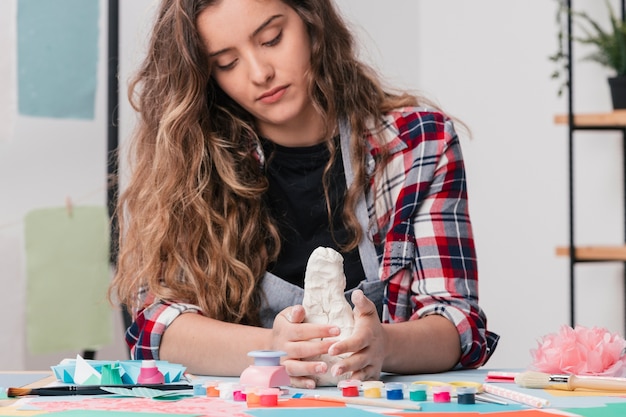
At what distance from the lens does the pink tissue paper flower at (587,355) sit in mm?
960

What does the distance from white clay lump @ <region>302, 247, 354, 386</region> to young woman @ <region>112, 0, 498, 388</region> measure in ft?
0.72

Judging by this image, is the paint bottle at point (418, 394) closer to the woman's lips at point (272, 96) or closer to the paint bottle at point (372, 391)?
the paint bottle at point (372, 391)

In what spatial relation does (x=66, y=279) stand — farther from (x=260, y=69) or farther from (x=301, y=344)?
(x=301, y=344)

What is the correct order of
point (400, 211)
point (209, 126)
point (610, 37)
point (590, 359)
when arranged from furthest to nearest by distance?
point (610, 37)
point (209, 126)
point (400, 211)
point (590, 359)

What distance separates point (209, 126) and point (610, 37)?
4.68ft

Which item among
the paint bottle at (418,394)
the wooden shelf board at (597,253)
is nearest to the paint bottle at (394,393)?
the paint bottle at (418,394)

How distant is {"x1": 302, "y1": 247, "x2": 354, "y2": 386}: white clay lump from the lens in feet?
3.23

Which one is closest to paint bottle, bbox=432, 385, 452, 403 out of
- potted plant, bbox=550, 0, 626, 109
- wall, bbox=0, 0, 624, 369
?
wall, bbox=0, 0, 624, 369

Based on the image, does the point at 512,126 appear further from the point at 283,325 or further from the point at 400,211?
the point at 283,325

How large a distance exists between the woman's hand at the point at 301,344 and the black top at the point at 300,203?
1.25 feet

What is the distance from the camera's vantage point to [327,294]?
985mm

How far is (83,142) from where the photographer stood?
2301mm

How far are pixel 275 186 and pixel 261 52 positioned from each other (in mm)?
234

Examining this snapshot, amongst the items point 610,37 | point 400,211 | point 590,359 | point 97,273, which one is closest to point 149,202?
point 400,211
